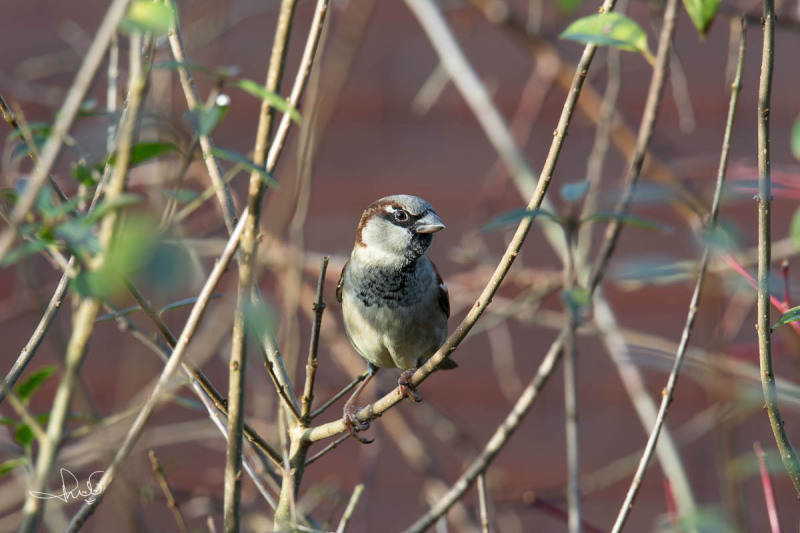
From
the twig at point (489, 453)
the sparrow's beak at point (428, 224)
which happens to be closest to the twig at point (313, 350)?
the twig at point (489, 453)

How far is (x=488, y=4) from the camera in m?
2.58

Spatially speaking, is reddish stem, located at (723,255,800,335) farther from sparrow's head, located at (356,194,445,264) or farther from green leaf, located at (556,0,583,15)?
sparrow's head, located at (356,194,445,264)

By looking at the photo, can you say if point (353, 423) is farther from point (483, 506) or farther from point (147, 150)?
point (147, 150)

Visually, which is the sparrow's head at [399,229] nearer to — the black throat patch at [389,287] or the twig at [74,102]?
the black throat patch at [389,287]

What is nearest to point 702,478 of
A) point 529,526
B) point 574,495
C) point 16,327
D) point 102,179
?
point 529,526

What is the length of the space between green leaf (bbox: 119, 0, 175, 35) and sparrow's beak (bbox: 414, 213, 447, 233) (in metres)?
1.37

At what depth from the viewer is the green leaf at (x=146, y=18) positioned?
74 cm

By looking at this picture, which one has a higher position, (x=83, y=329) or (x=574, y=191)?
(x=574, y=191)

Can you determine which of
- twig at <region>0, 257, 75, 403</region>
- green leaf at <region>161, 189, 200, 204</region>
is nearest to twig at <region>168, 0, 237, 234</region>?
green leaf at <region>161, 189, 200, 204</region>

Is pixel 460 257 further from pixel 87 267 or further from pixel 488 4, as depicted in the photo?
pixel 87 267

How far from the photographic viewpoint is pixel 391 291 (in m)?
2.24

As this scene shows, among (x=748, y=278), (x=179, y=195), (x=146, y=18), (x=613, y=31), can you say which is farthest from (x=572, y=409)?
(x=146, y=18)

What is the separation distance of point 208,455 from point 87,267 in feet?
10.2

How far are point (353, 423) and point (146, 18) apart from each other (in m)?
1.09
